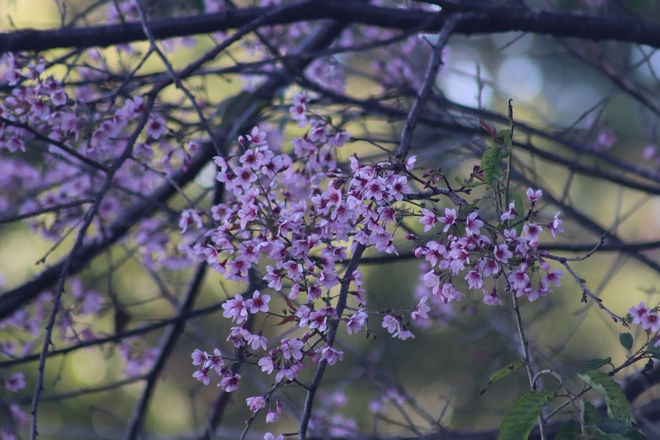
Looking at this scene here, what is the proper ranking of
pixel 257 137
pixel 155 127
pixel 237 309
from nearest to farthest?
pixel 237 309 < pixel 257 137 < pixel 155 127

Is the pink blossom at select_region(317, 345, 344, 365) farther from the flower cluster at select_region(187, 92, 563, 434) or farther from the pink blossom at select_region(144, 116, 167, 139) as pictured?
the pink blossom at select_region(144, 116, 167, 139)

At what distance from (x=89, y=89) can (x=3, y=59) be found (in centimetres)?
88

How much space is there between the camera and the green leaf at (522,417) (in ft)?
3.76

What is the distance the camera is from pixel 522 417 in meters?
1.15

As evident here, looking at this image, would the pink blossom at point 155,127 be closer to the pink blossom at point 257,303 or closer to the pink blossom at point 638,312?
the pink blossom at point 257,303

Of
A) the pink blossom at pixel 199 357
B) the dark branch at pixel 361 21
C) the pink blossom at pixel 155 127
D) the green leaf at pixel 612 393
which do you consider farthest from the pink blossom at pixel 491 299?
the dark branch at pixel 361 21

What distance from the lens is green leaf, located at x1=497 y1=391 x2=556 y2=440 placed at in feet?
3.76

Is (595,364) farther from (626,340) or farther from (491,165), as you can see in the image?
(491,165)

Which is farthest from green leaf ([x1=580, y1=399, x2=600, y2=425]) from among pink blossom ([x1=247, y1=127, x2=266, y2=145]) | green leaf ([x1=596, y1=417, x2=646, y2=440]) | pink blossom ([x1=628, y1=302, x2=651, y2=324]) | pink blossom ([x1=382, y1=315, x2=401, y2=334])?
pink blossom ([x1=247, y1=127, x2=266, y2=145])

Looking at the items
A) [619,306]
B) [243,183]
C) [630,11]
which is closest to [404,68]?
[630,11]

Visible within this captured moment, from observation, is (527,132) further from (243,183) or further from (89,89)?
(89,89)

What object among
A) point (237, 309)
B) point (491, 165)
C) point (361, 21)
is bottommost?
point (237, 309)

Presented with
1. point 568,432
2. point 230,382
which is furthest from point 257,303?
point 568,432

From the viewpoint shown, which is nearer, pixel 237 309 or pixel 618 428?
pixel 618 428
